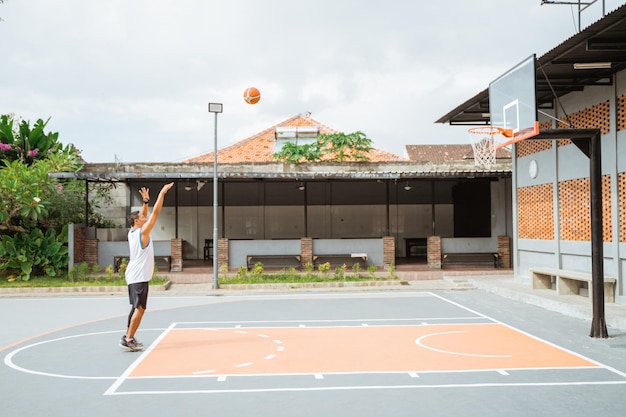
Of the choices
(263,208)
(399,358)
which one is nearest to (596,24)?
(399,358)

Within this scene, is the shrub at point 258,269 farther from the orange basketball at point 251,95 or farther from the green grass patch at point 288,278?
the orange basketball at point 251,95

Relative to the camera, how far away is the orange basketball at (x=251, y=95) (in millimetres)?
19484

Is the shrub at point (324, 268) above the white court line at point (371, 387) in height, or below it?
above

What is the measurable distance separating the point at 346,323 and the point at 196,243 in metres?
14.0

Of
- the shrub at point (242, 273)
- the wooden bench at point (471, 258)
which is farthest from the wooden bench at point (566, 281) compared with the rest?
the shrub at point (242, 273)

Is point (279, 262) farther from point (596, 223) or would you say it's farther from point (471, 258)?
point (596, 223)

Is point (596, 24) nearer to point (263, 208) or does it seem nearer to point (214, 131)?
point (214, 131)

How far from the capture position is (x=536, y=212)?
16.9 meters

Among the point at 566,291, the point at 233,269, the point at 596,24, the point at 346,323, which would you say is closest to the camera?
the point at 596,24

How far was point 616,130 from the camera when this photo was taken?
13.0 meters

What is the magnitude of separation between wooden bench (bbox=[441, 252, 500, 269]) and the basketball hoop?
687 centimetres

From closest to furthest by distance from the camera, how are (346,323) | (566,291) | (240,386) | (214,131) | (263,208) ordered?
(240,386), (346,323), (566,291), (214,131), (263,208)

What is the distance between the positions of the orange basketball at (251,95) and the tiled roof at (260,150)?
10846mm

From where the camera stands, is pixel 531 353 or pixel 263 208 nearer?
pixel 531 353
